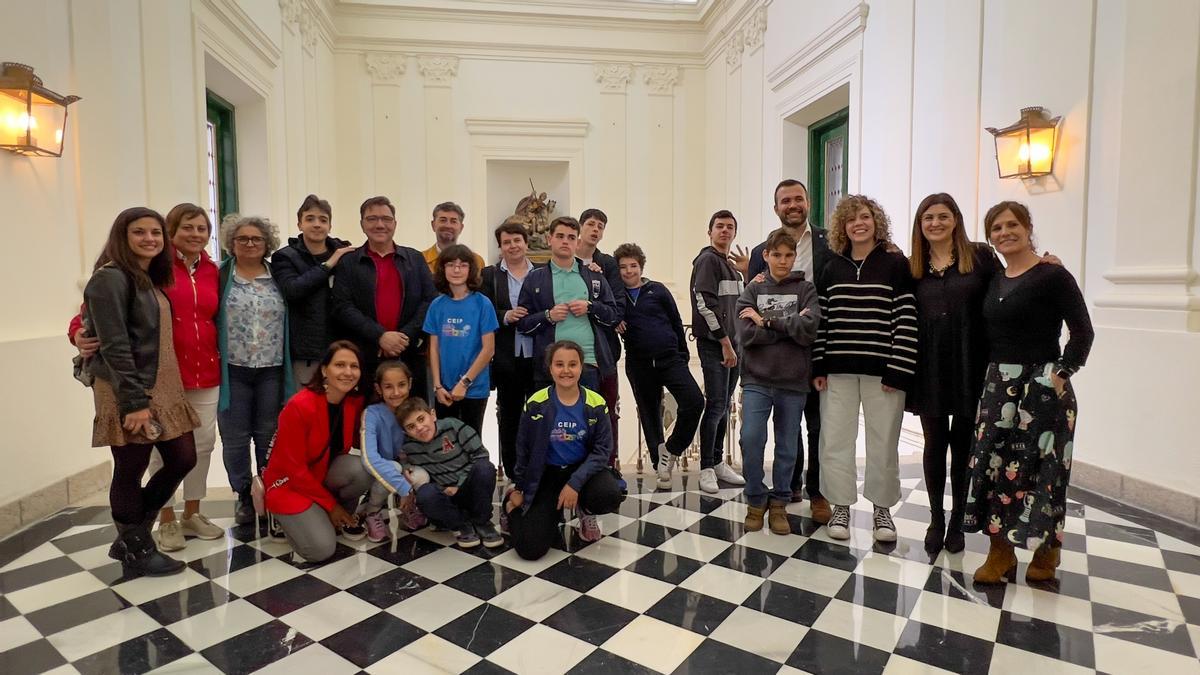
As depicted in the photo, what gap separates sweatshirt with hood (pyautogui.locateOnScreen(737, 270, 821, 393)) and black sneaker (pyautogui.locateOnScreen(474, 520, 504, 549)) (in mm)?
1514

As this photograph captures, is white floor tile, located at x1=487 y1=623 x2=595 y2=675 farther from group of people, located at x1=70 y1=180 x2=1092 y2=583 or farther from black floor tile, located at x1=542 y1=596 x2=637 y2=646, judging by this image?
group of people, located at x1=70 y1=180 x2=1092 y2=583

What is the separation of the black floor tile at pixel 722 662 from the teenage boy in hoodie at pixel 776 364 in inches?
46.3

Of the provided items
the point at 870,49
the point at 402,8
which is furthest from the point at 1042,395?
the point at 402,8

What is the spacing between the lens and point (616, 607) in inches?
104

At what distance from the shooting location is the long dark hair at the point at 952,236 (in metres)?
2.91

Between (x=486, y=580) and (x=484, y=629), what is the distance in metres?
0.43

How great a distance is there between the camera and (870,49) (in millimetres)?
6453

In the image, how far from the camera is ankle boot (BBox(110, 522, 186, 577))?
9.61ft

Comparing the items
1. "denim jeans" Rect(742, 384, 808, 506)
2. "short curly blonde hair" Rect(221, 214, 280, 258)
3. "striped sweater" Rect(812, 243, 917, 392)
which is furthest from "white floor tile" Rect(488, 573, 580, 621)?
"short curly blonde hair" Rect(221, 214, 280, 258)

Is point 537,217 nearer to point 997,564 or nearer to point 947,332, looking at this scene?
point 947,332

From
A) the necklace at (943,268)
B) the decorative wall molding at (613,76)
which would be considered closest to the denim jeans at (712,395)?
the necklace at (943,268)

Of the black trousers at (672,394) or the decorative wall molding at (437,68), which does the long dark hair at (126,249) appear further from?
the decorative wall molding at (437,68)

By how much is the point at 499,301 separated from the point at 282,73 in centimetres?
589

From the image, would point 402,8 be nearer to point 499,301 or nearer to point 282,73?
point 282,73
